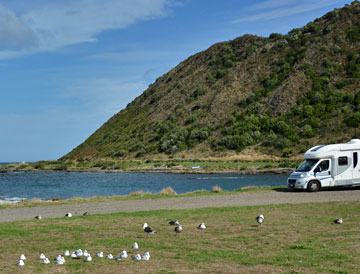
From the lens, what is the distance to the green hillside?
269ft

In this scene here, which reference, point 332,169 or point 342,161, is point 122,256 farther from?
point 342,161

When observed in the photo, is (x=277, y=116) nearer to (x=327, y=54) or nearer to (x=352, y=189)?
(x=327, y=54)

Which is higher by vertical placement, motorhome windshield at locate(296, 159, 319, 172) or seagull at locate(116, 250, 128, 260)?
motorhome windshield at locate(296, 159, 319, 172)

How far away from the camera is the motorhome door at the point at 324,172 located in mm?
26938

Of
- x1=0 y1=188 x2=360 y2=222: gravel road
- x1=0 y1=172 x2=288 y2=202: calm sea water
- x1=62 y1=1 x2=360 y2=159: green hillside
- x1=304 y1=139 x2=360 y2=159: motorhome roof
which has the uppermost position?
x1=62 y1=1 x2=360 y2=159: green hillside

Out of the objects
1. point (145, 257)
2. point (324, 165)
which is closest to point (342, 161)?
point (324, 165)

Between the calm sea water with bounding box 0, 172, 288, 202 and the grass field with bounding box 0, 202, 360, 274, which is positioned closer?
the grass field with bounding box 0, 202, 360, 274

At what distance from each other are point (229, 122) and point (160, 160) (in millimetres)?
16206

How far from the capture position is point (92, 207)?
22578mm

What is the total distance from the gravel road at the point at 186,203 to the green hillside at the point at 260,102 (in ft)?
170

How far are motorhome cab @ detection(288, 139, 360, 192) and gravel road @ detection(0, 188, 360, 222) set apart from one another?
29.3 inches

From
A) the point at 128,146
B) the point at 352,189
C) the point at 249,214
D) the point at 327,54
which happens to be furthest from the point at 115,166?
the point at 249,214

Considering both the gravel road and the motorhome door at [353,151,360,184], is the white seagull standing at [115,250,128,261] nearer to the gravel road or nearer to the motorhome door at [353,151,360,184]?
the gravel road

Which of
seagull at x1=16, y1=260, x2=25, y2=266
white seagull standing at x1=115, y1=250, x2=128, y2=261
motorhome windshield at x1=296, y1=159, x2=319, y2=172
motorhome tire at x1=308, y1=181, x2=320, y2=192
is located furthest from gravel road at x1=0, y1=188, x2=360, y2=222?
white seagull standing at x1=115, y1=250, x2=128, y2=261
